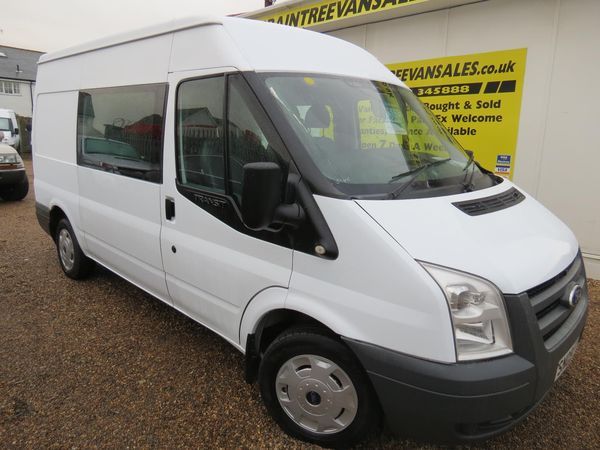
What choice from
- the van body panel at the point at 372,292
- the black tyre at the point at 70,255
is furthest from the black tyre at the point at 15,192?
the van body panel at the point at 372,292

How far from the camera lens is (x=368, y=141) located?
2607 mm

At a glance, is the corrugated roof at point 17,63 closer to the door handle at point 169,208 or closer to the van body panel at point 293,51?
the door handle at point 169,208

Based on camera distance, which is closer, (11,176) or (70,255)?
(70,255)

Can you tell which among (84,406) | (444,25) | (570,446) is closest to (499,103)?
(444,25)

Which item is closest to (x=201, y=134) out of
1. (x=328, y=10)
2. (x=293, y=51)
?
(x=293, y=51)

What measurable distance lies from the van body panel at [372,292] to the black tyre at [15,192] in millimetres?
9985

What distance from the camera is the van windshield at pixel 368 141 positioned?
2.36m

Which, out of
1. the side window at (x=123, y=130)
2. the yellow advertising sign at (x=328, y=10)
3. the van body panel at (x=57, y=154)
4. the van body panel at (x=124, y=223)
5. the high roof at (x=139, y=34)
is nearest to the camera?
→ the high roof at (x=139, y=34)

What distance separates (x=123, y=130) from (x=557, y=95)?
4.62m

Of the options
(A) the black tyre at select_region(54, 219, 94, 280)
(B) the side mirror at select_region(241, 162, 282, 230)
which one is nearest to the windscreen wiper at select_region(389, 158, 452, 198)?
(B) the side mirror at select_region(241, 162, 282, 230)

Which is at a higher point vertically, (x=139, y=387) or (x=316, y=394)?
(x=316, y=394)

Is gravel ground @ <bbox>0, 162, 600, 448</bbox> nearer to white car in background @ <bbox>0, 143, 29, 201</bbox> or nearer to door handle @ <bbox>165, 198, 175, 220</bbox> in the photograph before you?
door handle @ <bbox>165, 198, 175, 220</bbox>

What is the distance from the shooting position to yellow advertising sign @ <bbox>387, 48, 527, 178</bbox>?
17.5 ft

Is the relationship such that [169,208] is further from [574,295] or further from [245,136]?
[574,295]
